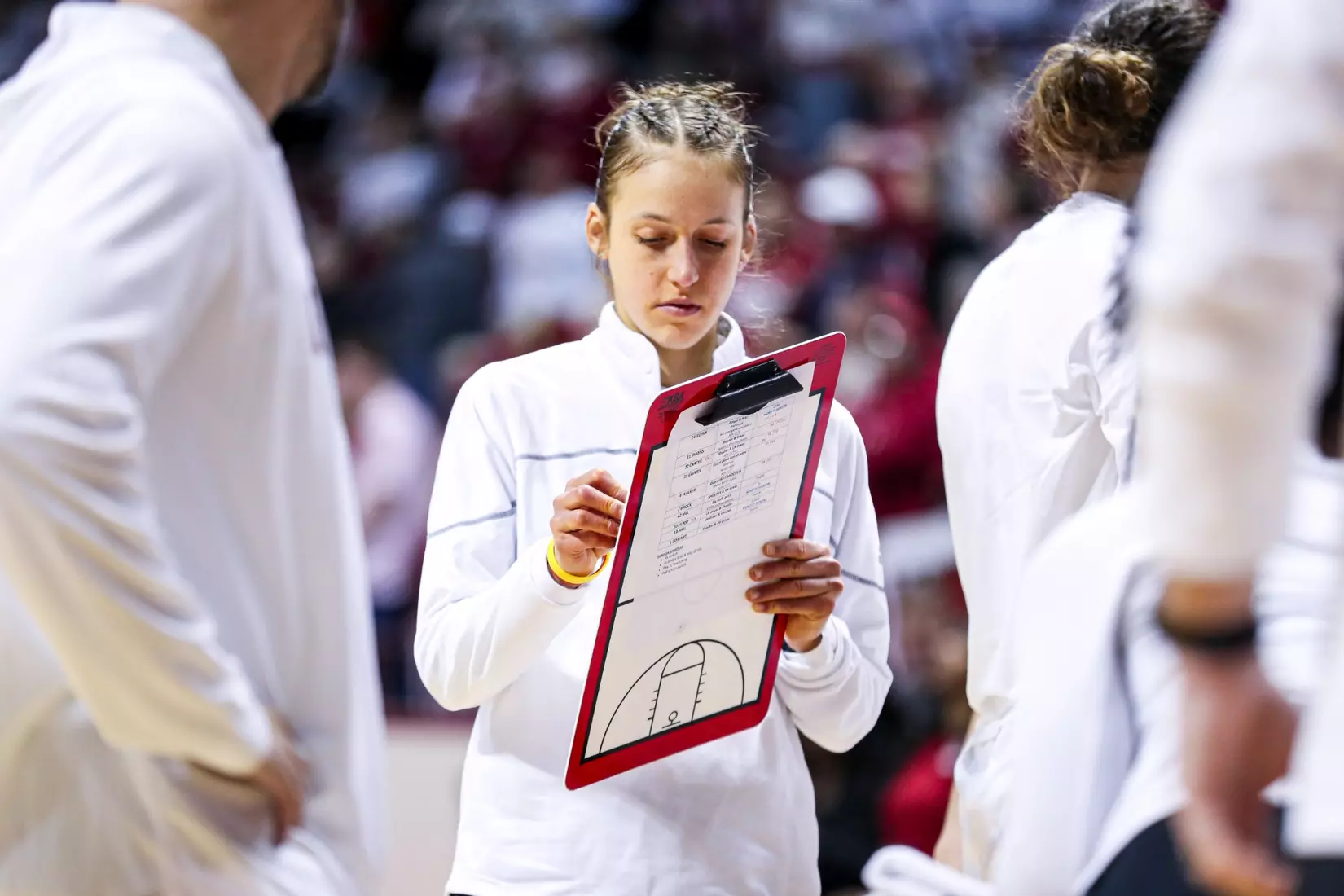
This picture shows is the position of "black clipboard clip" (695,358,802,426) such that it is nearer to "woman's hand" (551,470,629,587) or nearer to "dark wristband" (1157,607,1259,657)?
"woman's hand" (551,470,629,587)

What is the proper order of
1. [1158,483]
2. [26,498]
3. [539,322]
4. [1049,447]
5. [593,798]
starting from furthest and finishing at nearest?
1. [539,322]
2. [1049,447]
3. [593,798]
4. [26,498]
5. [1158,483]

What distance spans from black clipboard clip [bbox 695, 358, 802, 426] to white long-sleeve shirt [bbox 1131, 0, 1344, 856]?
2.94 feet

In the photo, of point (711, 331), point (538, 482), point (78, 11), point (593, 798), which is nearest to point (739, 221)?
point (711, 331)

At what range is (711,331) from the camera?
7.65ft

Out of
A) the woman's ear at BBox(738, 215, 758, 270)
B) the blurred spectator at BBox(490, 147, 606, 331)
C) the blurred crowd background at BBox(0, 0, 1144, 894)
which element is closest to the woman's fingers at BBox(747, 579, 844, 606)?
the woman's ear at BBox(738, 215, 758, 270)

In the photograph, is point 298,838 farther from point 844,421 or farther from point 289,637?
point 844,421

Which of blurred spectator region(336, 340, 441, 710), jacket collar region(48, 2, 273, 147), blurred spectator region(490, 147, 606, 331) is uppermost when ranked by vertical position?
jacket collar region(48, 2, 273, 147)

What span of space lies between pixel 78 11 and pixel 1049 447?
1.34 metres

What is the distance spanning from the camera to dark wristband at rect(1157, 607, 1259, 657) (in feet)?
3.79

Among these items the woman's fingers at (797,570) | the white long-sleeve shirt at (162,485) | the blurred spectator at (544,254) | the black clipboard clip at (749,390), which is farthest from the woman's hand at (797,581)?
the blurred spectator at (544,254)

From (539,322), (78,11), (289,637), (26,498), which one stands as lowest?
(539,322)

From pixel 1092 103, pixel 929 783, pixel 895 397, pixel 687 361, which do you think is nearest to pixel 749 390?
pixel 687 361

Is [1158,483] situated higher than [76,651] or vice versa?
[1158,483]

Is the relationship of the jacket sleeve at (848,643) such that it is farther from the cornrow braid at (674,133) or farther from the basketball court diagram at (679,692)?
Answer: the cornrow braid at (674,133)
